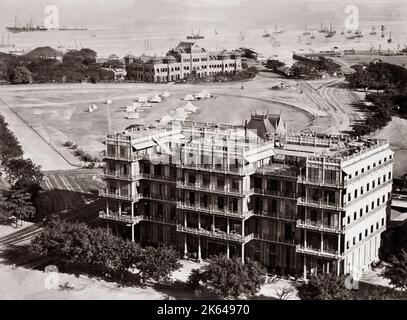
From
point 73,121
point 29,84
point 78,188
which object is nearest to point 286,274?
point 78,188

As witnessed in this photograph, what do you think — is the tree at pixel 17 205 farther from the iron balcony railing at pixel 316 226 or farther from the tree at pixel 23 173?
the iron balcony railing at pixel 316 226

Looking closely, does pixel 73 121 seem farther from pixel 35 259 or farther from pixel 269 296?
pixel 269 296

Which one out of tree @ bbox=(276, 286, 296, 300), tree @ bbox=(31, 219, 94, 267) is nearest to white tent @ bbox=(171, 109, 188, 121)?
tree @ bbox=(31, 219, 94, 267)

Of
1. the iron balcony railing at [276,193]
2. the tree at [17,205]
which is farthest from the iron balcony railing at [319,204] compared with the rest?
the tree at [17,205]

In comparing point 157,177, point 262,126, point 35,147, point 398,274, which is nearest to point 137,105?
point 35,147

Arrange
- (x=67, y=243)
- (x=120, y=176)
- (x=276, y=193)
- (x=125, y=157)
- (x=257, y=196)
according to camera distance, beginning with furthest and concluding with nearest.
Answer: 1. (x=120, y=176)
2. (x=125, y=157)
3. (x=257, y=196)
4. (x=276, y=193)
5. (x=67, y=243)

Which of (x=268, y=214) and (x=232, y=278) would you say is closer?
(x=232, y=278)

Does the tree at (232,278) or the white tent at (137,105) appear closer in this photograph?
the tree at (232,278)

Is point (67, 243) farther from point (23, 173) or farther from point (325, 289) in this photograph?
point (23, 173)
